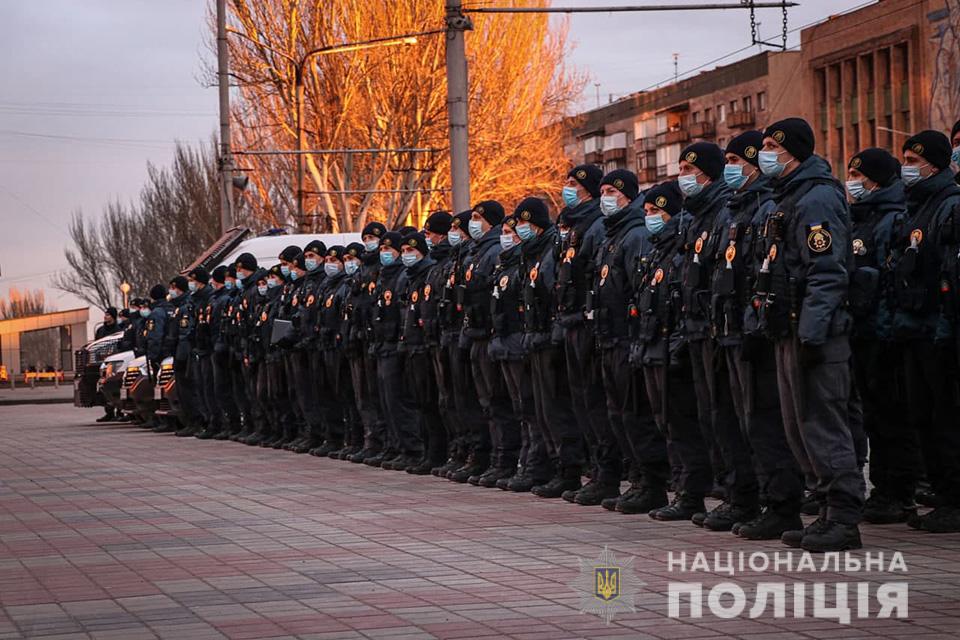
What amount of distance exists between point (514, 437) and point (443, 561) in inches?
215

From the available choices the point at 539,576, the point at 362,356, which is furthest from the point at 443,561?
the point at 362,356

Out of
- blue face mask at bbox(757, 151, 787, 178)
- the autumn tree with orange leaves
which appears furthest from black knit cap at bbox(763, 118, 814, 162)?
the autumn tree with orange leaves

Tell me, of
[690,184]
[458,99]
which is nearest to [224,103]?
[458,99]

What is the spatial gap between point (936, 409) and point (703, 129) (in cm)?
7858

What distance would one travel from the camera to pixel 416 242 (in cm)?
1772

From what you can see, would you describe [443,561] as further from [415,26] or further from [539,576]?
[415,26]

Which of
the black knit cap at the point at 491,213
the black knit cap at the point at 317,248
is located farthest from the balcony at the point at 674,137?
the black knit cap at the point at 491,213

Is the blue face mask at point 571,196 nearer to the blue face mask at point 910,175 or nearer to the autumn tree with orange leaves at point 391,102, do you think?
the blue face mask at point 910,175

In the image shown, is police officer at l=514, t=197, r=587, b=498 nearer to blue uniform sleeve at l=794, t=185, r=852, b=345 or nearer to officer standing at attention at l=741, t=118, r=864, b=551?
officer standing at attention at l=741, t=118, r=864, b=551

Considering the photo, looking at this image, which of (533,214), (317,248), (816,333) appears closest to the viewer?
(816,333)

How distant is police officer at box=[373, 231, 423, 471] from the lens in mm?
17953

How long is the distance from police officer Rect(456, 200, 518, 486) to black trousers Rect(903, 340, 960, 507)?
15.7 ft

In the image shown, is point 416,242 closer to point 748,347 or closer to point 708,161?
point 708,161

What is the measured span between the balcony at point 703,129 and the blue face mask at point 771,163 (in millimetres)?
78364
